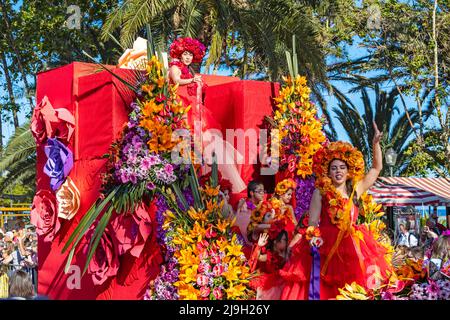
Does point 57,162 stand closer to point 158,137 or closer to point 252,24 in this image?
point 158,137

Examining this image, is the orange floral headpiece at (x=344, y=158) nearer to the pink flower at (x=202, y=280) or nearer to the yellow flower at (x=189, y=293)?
the pink flower at (x=202, y=280)

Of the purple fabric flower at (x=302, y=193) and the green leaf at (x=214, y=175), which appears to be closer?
the green leaf at (x=214, y=175)

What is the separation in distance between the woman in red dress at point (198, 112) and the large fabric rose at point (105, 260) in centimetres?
138

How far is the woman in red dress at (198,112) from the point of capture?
9.02 metres

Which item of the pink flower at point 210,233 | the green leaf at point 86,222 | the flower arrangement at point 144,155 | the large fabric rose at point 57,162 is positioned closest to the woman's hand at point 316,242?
the pink flower at point 210,233

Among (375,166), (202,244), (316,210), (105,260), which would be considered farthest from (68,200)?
(375,166)

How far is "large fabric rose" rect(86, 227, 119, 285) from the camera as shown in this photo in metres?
8.76

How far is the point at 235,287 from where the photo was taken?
7496mm

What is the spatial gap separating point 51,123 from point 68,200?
100cm

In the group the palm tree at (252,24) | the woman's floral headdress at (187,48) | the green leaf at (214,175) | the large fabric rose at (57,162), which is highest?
the palm tree at (252,24)

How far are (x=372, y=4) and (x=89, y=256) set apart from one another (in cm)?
1453

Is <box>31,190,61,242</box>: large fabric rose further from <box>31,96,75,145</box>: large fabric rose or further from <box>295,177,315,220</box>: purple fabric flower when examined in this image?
<box>295,177,315,220</box>: purple fabric flower
